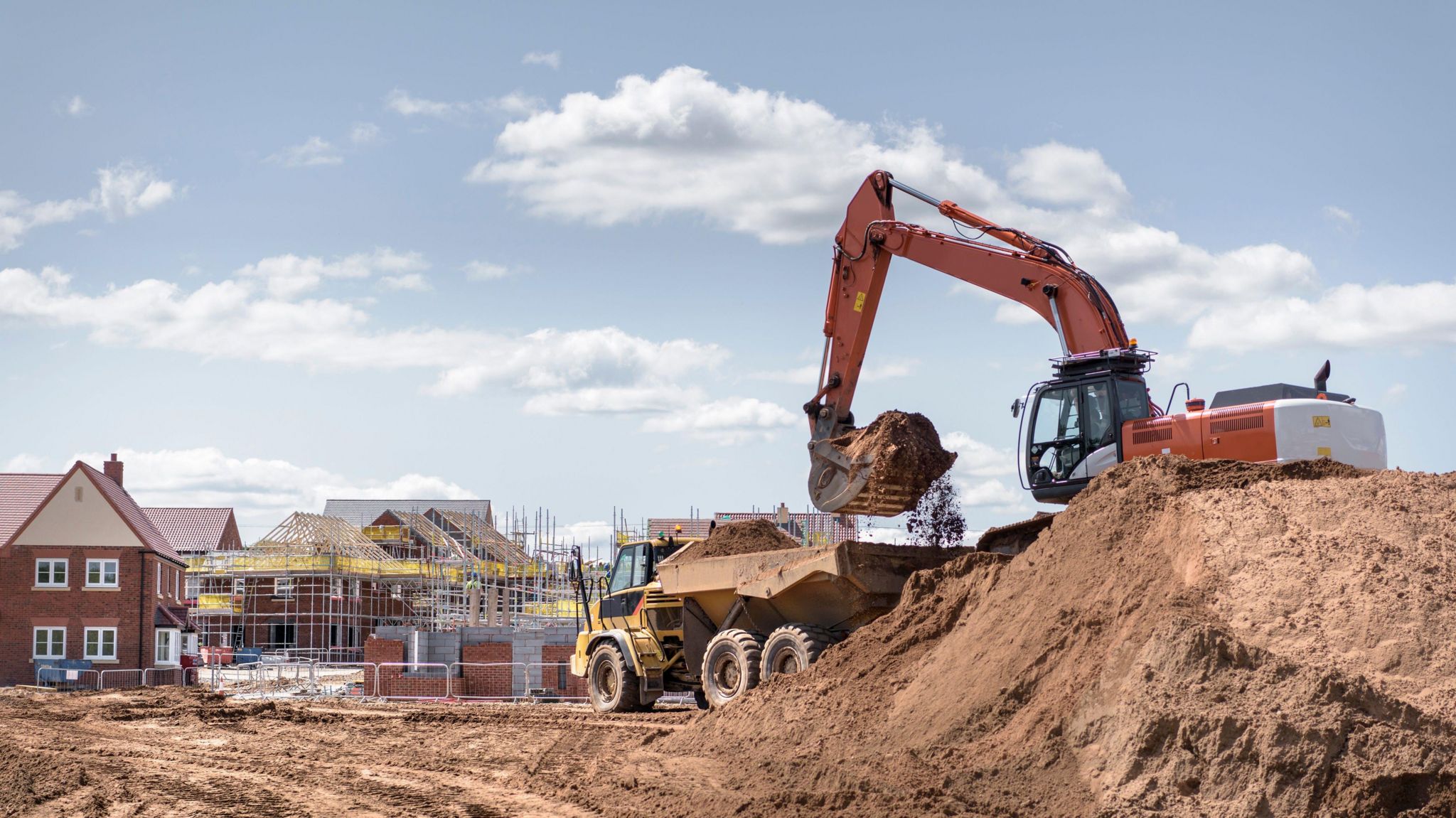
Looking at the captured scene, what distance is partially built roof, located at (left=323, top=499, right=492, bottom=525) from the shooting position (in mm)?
78500

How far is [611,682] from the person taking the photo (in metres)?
19.2

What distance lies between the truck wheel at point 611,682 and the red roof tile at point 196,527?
2409 inches

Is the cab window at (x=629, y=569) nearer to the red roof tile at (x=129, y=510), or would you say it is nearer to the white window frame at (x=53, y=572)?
the red roof tile at (x=129, y=510)

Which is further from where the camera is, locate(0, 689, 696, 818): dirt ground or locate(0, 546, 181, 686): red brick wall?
locate(0, 546, 181, 686): red brick wall

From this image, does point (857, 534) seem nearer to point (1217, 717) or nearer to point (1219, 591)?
point (1219, 591)

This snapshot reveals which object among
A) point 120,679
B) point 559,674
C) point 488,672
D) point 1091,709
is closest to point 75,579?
point 120,679

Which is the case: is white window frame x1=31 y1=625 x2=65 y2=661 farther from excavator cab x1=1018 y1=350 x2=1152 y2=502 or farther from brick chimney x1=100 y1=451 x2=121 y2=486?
excavator cab x1=1018 y1=350 x2=1152 y2=502

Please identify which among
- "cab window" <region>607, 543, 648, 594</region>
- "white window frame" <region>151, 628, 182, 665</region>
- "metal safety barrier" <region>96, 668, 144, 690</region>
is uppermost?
"cab window" <region>607, 543, 648, 594</region>

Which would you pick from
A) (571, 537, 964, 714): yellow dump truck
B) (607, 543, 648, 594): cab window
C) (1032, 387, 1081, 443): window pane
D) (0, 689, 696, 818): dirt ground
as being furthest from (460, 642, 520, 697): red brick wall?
(1032, 387, 1081, 443): window pane

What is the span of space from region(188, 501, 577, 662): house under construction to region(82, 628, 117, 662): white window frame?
9.14 meters

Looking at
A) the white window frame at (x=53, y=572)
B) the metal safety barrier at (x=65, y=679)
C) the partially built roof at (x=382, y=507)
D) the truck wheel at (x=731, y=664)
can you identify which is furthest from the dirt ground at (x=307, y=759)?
the partially built roof at (x=382, y=507)

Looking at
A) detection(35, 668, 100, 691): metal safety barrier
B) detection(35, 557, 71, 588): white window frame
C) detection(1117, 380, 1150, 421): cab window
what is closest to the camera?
detection(1117, 380, 1150, 421): cab window

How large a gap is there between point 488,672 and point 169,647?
21.5 meters

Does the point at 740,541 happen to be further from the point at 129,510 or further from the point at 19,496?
the point at 19,496
